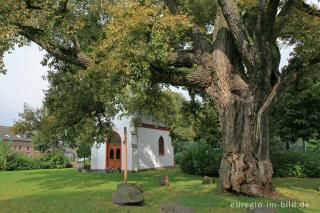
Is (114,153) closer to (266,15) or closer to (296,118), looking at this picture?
(296,118)

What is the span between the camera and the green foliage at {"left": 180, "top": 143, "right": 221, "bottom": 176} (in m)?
20.0

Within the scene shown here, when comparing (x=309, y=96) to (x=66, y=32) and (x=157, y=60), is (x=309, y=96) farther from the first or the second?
(x=66, y=32)

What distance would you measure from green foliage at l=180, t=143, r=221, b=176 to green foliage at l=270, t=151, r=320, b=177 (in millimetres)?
4311

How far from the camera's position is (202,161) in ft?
69.0

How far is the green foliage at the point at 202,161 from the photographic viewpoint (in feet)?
65.7

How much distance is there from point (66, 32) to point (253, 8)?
9.26 metres

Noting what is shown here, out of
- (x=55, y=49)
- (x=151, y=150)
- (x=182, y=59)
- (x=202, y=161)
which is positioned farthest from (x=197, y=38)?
(x=151, y=150)

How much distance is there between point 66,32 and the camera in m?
11.5

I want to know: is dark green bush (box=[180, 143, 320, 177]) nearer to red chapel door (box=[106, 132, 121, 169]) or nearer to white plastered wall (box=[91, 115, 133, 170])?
white plastered wall (box=[91, 115, 133, 170])

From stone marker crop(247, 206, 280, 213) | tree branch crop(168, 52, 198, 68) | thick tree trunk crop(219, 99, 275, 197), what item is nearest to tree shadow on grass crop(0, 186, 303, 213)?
thick tree trunk crop(219, 99, 275, 197)

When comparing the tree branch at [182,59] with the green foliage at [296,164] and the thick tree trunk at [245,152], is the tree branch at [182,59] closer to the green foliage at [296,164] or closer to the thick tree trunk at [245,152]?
the thick tree trunk at [245,152]

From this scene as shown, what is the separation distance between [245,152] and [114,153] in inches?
752

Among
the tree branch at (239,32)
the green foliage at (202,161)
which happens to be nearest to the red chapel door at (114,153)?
the green foliage at (202,161)

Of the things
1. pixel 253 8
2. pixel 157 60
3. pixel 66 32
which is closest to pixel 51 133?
pixel 66 32
